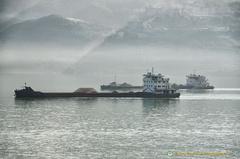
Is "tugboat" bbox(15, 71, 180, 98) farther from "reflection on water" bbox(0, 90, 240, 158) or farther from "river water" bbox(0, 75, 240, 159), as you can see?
"river water" bbox(0, 75, 240, 159)

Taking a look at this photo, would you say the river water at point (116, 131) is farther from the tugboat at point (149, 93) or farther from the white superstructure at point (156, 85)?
the white superstructure at point (156, 85)

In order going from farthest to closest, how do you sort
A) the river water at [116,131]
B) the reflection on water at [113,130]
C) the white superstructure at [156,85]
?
the white superstructure at [156,85], the reflection on water at [113,130], the river water at [116,131]

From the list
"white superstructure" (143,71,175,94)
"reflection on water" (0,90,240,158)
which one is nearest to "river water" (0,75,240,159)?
"reflection on water" (0,90,240,158)

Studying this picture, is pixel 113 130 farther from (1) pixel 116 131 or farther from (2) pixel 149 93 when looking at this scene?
(2) pixel 149 93

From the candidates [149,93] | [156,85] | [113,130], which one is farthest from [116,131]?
[156,85]

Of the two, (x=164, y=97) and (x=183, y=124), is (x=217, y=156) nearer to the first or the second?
(x=183, y=124)

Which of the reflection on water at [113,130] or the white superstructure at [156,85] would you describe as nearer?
the reflection on water at [113,130]

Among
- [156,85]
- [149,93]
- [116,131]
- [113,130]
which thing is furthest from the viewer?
[156,85]

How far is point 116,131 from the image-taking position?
9531cm

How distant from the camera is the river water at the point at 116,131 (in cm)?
7794

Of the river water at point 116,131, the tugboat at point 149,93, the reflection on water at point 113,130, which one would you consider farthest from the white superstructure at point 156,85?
the river water at point 116,131

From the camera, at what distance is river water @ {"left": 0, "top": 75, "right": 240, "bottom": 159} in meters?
77.9

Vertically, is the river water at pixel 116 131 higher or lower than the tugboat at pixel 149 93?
lower

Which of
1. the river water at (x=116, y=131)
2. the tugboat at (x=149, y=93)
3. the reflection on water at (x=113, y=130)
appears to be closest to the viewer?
the river water at (x=116, y=131)
